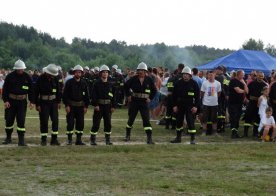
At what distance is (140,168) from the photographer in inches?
413

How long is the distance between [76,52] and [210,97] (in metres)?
101

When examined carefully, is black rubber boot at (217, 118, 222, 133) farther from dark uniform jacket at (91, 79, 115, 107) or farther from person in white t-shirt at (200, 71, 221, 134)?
dark uniform jacket at (91, 79, 115, 107)

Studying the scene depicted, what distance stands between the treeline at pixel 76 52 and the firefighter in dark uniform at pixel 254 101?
64.1 metres

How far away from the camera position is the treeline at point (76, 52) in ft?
286

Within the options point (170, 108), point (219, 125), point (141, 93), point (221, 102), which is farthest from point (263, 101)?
point (141, 93)

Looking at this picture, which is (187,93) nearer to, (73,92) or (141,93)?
(141,93)

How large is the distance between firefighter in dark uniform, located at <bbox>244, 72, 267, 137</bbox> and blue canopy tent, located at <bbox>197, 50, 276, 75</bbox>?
10.3 meters

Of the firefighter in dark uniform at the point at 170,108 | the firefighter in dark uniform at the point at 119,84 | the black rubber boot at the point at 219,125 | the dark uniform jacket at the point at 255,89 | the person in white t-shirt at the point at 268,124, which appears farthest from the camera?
the firefighter in dark uniform at the point at 119,84

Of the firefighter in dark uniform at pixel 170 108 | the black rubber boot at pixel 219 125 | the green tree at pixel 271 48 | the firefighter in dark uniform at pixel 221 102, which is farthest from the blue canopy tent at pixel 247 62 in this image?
the green tree at pixel 271 48

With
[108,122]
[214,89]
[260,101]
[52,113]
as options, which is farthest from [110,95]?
[260,101]

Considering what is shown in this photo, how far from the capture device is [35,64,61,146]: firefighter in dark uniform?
43.2ft

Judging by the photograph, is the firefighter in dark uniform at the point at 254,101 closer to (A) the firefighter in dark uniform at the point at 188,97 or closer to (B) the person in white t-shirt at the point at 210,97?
(B) the person in white t-shirt at the point at 210,97

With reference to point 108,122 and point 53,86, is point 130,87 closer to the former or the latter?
point 108,122

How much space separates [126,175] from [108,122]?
13.3 feet
